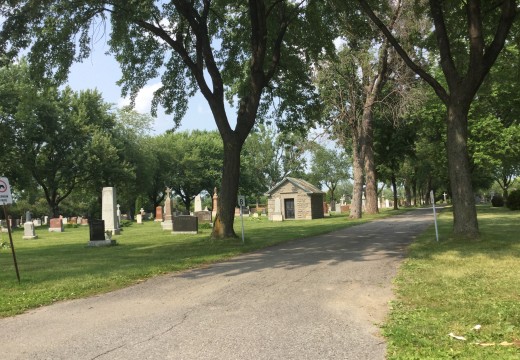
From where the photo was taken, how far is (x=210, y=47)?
1753 cm

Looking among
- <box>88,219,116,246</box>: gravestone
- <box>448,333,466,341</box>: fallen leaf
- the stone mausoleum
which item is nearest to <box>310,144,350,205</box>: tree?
the stone mausoleum

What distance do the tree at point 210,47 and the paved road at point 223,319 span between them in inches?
317

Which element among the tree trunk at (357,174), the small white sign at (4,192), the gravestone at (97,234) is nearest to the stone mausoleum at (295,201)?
the tree trunk at (357,174)

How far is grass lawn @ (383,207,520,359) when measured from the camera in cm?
455

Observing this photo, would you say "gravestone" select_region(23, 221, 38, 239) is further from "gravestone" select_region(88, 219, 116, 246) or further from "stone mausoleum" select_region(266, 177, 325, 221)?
"stone mausoleum" select_region(266, 177, 325, 221)

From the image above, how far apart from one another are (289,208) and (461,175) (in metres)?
28.1

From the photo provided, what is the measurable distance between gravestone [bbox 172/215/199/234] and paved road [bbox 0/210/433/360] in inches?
556

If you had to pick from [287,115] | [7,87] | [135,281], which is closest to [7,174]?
[7,87]

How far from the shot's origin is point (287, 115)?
21.3 metres

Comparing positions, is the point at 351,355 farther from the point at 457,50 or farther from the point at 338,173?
the point at 338,173

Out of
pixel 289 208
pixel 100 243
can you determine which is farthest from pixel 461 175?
pixel 289 208

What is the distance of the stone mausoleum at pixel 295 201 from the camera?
39.9 m

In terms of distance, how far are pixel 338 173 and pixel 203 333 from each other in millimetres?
90546

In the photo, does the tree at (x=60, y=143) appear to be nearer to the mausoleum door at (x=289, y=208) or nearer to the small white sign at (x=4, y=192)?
the mausoleum door at (x=289, y=208)
